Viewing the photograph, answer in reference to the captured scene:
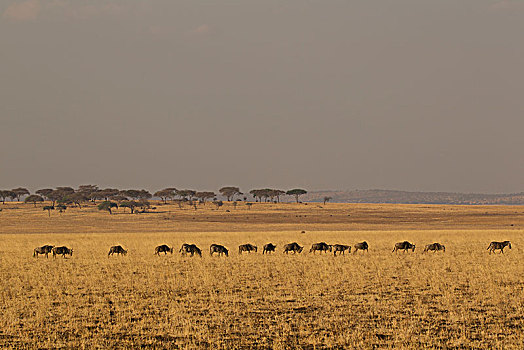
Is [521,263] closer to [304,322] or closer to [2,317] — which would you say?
[304,322]

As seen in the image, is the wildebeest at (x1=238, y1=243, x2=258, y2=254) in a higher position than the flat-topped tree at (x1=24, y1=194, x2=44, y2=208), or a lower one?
lower

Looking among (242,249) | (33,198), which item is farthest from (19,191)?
(242,249)

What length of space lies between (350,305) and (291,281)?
506 centimetres

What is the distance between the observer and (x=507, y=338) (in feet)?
40.3

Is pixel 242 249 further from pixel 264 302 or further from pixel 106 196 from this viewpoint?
pixel 106 196

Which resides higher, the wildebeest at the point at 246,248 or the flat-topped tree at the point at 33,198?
the flat-topped tree at the point at 33,198

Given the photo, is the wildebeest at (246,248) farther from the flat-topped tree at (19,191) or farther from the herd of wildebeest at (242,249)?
the flat-topped tree at (19,191)

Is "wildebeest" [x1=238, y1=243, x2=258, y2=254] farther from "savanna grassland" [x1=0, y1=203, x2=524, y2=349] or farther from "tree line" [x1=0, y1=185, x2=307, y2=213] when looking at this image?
"tree line" [x1=0, y1=185, x2=307, y2=213]

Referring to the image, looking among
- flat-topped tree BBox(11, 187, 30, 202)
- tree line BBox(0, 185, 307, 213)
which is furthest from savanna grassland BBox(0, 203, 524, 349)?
flat-topped tree BBox(11, 187, 30, 202)

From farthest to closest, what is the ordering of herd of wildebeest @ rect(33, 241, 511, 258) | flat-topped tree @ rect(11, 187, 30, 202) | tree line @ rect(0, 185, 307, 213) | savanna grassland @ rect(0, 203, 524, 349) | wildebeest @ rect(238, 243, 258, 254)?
flat-topped tree @ rect(11, 187, 30, 202) < tree line @ rect(0, 185, 307, 213) < wildebeest @ rect(238, 243, 258, 254) < herd of wildebeest @ rect(33, 241, 511, 258) < savanna grassland @ rect(0, 203, 524, 349)

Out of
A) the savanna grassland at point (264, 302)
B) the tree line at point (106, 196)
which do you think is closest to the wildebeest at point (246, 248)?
the savanna grassland at point (264, 302)

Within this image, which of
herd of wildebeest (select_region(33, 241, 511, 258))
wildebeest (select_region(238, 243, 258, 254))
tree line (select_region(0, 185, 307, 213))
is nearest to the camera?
herd of wildebeest (select_region(33, 241, 511, 258))

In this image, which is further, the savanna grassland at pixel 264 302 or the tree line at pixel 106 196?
the tree line at pixel 106 196

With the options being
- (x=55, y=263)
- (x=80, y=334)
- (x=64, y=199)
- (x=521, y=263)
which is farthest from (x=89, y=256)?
(x=64, y=199)
